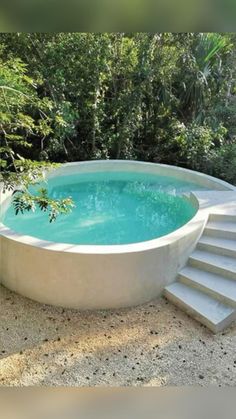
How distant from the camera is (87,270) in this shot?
16.1 feet

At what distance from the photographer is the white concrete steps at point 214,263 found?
5.32 meters

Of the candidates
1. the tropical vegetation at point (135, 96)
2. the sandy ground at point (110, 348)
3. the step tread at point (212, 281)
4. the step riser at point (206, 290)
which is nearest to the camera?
the sandy ground at point (110, 348)

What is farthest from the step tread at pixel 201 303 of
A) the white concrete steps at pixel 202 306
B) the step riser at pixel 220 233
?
the step riser at pixel 220 233

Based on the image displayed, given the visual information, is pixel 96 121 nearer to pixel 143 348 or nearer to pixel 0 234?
pixel 0 234

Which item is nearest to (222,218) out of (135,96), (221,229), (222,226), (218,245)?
(222,226)

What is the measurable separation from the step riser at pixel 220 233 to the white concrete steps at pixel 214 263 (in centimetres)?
40

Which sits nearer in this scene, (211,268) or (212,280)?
(212,280)

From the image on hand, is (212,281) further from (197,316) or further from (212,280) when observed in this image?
(197,316)

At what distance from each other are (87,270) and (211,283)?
172cm

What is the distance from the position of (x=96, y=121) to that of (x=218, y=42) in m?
3.83

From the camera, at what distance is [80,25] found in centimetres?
115

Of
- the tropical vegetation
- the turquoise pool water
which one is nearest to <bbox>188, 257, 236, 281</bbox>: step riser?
the turquoise pool water

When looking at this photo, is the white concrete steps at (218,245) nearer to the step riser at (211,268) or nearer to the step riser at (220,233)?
the step riser at (220,233)

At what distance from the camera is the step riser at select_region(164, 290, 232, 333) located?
4.59 metres
